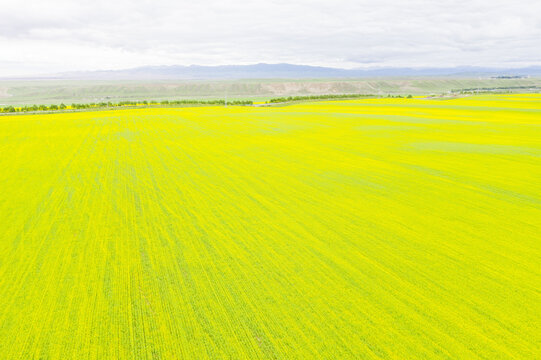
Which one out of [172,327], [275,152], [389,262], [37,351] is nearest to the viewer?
[37,351]

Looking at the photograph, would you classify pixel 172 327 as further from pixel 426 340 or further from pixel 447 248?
pixel 447 248

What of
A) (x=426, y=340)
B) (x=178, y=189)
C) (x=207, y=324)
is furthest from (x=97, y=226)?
(x=426, y=340)

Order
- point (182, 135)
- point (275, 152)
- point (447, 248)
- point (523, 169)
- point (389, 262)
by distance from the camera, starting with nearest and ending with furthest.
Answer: point (389, 262) → point (447, 248) → point (523, 169) → point (275, 152) → point (182, 135)

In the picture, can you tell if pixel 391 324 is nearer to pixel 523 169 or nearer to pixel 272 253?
pixel 272 253

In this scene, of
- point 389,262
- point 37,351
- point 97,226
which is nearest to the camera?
point 37,351

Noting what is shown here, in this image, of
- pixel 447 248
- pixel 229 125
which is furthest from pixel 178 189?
pixel 229 125

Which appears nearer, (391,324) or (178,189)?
(391,324)
